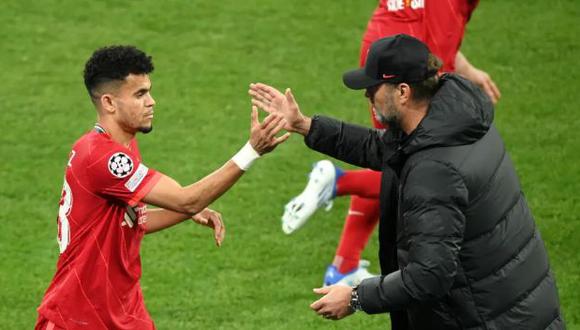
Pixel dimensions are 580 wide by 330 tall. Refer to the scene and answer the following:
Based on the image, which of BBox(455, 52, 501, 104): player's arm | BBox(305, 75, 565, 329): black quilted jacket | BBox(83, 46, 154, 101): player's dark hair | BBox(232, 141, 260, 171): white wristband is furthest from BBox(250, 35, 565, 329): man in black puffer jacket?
BBox(455, 52, 501, 104): player's arm

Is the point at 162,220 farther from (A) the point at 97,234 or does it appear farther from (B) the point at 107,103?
(B) the point at 107,103

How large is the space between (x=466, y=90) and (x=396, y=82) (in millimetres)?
308

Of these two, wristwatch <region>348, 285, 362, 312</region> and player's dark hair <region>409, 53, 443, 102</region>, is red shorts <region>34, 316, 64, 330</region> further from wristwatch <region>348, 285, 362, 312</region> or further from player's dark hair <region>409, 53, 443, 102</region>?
player's dark hair <region>409, 53, 443, 102</region>

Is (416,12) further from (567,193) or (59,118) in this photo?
(59,118)

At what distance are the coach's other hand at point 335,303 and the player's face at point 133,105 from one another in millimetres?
1289

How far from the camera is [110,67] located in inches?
237

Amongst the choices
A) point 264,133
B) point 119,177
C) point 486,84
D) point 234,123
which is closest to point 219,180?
point 264,133

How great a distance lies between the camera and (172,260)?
346 inches

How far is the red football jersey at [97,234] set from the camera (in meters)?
5.80

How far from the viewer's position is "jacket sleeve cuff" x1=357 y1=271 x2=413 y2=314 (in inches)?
207

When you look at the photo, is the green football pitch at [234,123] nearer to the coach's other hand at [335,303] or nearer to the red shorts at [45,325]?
the red shorts at [45,325]

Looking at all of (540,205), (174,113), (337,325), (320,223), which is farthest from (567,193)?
(174,113)

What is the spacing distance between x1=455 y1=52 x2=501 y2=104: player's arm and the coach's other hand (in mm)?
2666

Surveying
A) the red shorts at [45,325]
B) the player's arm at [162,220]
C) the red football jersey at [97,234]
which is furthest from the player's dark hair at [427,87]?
the red shorts at [45,325]
